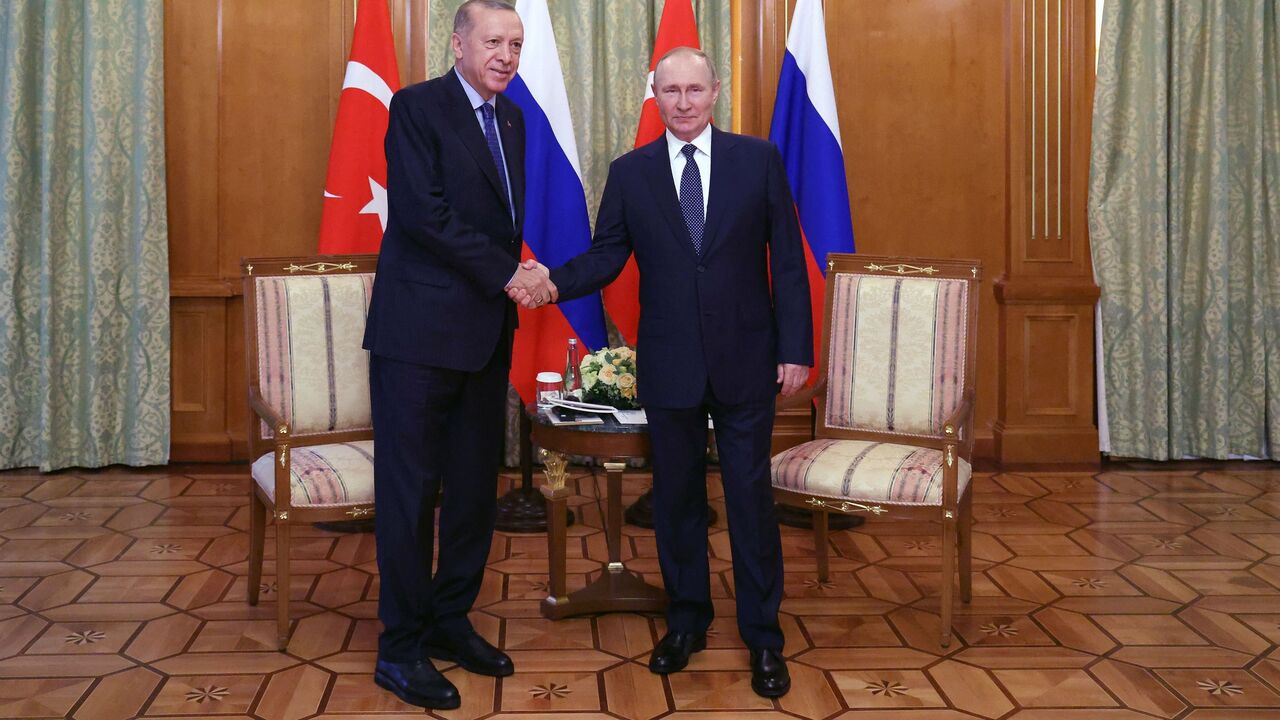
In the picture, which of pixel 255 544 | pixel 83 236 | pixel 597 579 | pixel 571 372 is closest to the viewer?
pixel 255 544

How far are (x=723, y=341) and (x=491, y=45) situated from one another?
0.91 metres

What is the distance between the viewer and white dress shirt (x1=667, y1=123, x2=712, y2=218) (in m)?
3.03

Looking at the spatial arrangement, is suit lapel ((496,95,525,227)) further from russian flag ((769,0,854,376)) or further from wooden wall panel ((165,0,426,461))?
wooden wall panel ((165,0,426,461))

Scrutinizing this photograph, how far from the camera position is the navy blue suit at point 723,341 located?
2.97m

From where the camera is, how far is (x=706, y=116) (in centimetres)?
303

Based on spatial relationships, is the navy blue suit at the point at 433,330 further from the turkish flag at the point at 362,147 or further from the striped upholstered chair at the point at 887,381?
the turkish flag at the point at 362,147

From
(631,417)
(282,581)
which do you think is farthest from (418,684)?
(631,417)

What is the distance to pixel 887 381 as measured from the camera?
3662 millimetres

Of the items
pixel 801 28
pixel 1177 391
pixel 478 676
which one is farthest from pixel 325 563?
pixel 1177 391

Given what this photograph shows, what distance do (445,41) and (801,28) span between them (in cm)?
155

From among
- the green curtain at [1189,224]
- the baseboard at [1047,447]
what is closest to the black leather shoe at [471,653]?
the baseboard at [1047,447]

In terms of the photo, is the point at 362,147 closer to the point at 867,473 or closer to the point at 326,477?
the point at 326,477

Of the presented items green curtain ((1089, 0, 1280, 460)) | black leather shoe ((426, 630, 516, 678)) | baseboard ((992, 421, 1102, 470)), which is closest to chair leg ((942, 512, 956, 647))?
black leather shoe ((426, 630, 516, 678))

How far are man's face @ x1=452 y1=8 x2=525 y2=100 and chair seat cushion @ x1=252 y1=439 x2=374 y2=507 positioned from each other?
114 centimetres
